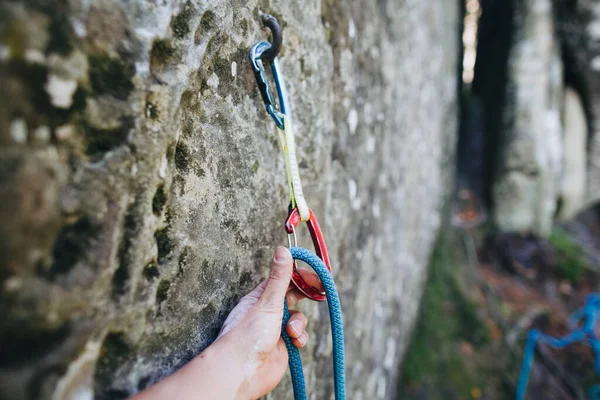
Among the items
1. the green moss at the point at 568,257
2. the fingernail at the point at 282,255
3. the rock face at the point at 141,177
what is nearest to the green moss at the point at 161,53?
the rock face at the point at 141,177

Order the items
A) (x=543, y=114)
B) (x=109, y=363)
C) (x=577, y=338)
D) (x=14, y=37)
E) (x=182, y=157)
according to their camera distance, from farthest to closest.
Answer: (x=543, y=114), (x=577, y=338), (x=182, y=157), (x=109, y=363), (x=14, y=37)

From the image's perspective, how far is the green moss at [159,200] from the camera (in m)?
0.55

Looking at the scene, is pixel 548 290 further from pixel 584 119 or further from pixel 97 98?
pixel 97 98

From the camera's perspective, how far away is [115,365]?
20.2 inches

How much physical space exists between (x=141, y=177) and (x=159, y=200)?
0.06 meters

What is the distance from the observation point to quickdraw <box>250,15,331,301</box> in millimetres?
755

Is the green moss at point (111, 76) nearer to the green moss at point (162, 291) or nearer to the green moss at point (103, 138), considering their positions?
the green moss at point (103, 138)

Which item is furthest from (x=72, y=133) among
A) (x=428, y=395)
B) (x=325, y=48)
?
(x=428, y=395)

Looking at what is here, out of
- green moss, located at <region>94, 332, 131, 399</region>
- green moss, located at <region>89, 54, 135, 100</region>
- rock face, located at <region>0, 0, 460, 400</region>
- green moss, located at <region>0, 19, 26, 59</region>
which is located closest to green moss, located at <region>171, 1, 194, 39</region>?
rock face, located at <region>0, 0, 460, 400</region>

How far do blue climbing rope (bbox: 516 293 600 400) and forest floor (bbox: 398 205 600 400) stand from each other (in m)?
0.04

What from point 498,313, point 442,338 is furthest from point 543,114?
point 442,338

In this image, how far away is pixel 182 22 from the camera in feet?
1.89

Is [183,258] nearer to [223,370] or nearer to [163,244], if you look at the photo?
[163,244]

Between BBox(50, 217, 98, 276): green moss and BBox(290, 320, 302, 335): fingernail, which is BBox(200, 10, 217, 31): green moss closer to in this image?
BBox(50, 217, 98, 276): green moss
